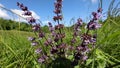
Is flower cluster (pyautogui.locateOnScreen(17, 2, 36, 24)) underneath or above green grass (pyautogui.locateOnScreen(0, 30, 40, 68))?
above

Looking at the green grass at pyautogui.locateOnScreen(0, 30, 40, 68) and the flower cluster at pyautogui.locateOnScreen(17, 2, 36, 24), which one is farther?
the green grass at pyautogui.locateOnScreen(0, 30, 40, 68)

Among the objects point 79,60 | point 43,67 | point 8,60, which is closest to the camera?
point 79,60

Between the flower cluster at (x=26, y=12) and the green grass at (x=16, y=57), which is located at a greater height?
the flower cluster at (x=26, y=12)

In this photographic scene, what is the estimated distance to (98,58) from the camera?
9.62 ft

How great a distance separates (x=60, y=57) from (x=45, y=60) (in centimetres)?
17

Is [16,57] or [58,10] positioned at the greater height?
[58,10]

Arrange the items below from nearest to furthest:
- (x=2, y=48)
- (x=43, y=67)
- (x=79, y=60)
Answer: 1. (x=79, y=60)
2. (x=43, y=67)
3. (x=2, y=48)

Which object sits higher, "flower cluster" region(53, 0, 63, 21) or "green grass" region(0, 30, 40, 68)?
"flower cluster" region(53, 0, 63, 21)

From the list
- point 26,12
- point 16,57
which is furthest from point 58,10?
point 16,57

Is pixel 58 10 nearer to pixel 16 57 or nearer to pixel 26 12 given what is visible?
pixel 26 12

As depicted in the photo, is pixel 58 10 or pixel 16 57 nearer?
pixel 58 10

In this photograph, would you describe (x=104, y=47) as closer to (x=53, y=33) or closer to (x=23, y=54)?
(x=53, y=33)

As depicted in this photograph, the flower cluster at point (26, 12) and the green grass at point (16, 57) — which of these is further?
the green grass at point (16, 57)

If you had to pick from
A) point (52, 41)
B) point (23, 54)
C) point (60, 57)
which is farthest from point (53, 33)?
point (23, 54)
